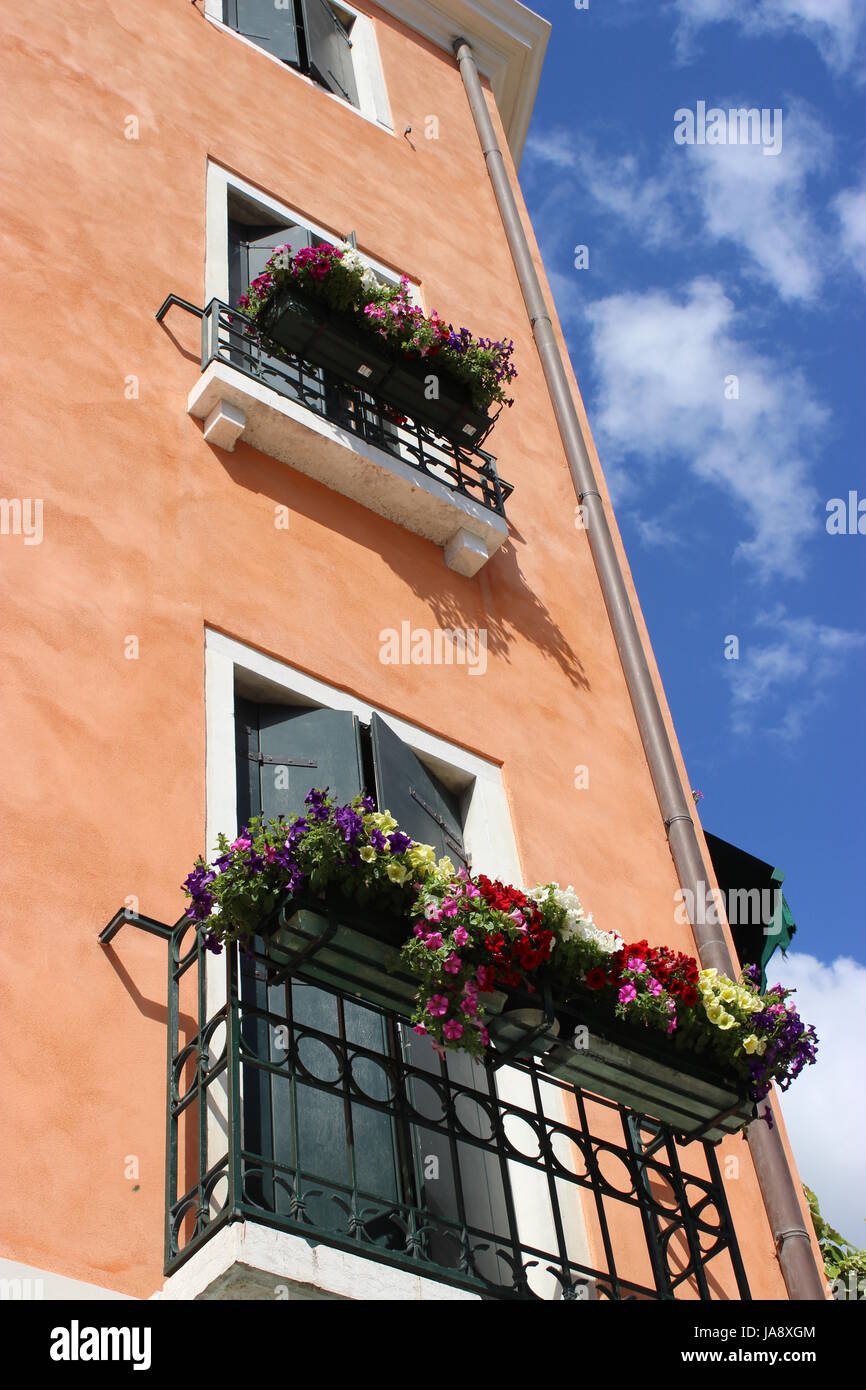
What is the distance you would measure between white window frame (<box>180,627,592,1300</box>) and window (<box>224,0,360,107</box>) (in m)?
6.53

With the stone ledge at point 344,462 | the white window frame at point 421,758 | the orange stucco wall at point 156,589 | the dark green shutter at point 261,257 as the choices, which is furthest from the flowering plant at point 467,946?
the dark green shutter at point 261,257

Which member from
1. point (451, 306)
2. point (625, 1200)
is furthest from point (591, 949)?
point (451, 306)

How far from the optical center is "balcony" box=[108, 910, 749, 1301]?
516cm

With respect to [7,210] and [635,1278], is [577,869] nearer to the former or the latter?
[635,1278]

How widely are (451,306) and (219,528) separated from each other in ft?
13.9

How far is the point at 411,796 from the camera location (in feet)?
25.8

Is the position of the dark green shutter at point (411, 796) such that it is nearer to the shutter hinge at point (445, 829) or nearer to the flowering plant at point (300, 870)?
the shutter hinge at point (445, 829)

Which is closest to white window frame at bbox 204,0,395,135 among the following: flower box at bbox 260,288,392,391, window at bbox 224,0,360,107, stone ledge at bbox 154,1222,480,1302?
window at bbox 224,0,360,107

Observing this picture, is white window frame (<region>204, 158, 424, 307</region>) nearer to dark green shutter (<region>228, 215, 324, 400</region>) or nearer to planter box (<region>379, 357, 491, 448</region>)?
dark green shutter (<region>228, 215, 324, 400</region>)

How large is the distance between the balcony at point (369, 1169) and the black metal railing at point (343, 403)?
12.6 ft

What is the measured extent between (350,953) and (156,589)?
246 centimetres

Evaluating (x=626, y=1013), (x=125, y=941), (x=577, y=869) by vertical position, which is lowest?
(x=626, y=1013)

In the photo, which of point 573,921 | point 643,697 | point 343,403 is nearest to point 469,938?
point 573,921
